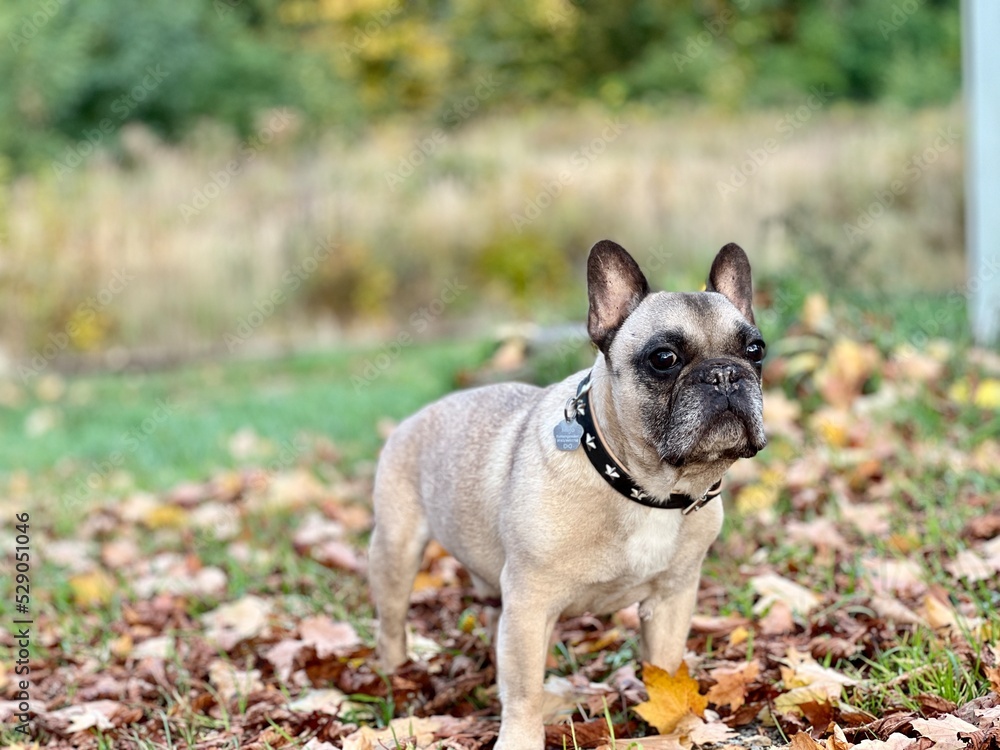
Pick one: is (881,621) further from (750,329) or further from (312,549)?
(312,549)

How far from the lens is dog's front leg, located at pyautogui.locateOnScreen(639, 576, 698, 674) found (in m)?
3.09

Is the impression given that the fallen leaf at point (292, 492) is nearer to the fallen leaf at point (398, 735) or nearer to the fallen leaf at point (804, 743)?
the fallen leaf at point (398, 735)

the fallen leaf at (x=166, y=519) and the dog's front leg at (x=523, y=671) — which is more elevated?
the dog's front leg at (x=523, y=671)

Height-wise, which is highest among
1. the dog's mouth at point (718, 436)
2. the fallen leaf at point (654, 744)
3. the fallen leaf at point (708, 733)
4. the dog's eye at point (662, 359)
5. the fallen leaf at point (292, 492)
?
the dog's eye at point (662, 359)

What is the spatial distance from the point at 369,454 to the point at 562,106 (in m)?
17.2

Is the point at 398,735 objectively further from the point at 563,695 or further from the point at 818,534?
the point at 818,534

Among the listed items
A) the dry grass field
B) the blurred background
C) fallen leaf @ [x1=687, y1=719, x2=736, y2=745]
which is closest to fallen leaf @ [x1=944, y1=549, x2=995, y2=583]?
fallen leaf @ [x1=687, y1=719, x2=736, y2=745]

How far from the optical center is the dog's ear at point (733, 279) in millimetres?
3006

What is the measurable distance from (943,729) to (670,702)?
673mm

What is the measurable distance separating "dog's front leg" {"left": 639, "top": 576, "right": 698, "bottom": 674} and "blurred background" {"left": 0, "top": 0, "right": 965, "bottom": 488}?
331 centimetres

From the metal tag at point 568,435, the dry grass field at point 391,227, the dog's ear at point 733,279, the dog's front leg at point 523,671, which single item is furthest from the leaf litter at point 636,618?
the dry grass field at point 391,227

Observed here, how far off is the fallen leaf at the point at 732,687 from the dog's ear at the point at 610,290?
0.96m

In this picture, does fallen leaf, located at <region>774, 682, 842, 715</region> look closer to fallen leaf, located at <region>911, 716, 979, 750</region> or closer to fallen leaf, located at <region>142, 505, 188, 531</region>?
fallen leaf, located at <region>911, 716, 979, 750</region>

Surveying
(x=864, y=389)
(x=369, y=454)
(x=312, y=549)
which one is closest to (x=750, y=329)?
(x=312, y=549)
